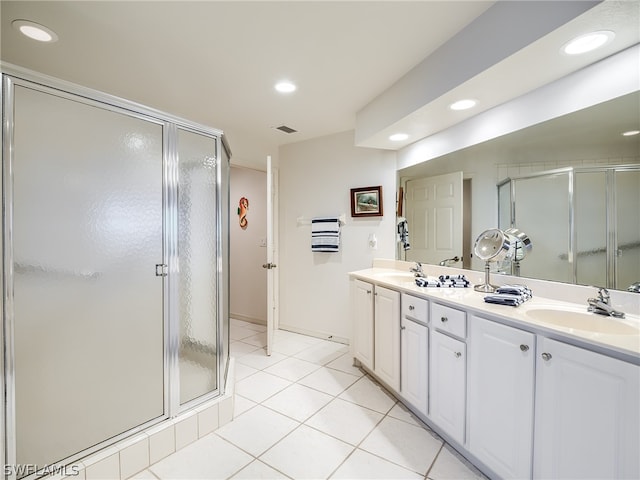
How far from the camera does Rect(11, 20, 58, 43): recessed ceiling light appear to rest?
1.56 m

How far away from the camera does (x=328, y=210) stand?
348 cm

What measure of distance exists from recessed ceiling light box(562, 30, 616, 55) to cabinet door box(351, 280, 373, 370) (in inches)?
73.0

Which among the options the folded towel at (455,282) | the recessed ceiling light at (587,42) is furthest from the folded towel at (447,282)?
the recessed ceiling light at (587,42)

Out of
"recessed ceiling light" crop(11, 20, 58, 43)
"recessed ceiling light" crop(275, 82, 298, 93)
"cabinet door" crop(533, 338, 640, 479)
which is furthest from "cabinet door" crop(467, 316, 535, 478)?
"recessed ceiling light" crop(11, 20, 58, 43)

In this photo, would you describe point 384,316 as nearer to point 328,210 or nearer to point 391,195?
point 391,195

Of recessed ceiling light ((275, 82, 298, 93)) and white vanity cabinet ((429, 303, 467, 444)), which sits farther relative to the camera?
recessed ceiling light ((275, 82, 298, 93))

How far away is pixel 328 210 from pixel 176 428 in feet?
8.23

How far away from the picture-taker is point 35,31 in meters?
1.62

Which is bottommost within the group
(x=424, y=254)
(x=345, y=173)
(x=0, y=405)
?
(x=0, y=405)

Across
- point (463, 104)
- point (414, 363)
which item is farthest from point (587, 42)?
point (414, 363)

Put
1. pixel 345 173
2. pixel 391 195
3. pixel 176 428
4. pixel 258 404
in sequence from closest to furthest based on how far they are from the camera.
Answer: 1. pixel 176 428
2. pixel 258 404
3. pixel 391 195
4. pixel 345 173

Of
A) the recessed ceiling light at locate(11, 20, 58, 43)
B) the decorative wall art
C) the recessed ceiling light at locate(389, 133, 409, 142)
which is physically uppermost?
the recessed ceiling light at locate(11, 20, 58, 43)

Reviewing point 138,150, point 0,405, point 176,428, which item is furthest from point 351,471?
point 138,150

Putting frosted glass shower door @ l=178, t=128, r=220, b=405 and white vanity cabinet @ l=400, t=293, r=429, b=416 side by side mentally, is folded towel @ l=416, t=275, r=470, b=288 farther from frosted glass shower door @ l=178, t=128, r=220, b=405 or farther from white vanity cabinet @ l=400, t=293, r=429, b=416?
frosted glass shower door @ l=178, t=128, r=220, b=405
